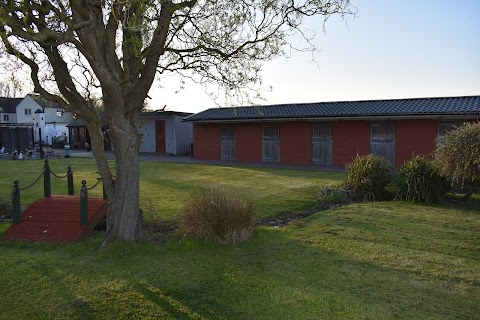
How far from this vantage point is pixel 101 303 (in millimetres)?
4953

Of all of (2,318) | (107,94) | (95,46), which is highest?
(95,46)

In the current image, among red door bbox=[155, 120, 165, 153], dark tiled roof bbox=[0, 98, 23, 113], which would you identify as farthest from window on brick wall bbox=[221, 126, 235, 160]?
dark tiled roof bbox=[0, 98, 23, 113]

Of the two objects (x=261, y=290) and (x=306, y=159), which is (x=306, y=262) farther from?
(x=306, y=159)

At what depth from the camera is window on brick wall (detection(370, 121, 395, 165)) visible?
2108 centimetres

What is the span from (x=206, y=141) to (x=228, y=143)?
6.61ft

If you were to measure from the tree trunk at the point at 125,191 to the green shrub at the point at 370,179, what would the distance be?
7.94 meters

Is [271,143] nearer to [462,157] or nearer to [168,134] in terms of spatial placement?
[168,134]

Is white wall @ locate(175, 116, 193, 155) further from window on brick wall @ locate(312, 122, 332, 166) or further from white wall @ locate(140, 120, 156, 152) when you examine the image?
window on brick wall @ locate(312, 122, 332, 166)

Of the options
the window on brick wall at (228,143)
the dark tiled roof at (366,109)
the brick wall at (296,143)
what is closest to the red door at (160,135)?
the dark tiled roof at (366,109)

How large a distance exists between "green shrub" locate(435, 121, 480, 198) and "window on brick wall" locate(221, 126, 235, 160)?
17.5 metres

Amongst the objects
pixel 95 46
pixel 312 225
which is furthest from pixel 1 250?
pixel 312 225

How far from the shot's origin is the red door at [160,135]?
3463 centimetres

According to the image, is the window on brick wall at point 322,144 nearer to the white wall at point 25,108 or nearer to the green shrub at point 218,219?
the green shrub at point 218,219

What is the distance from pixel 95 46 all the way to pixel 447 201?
411 inches
